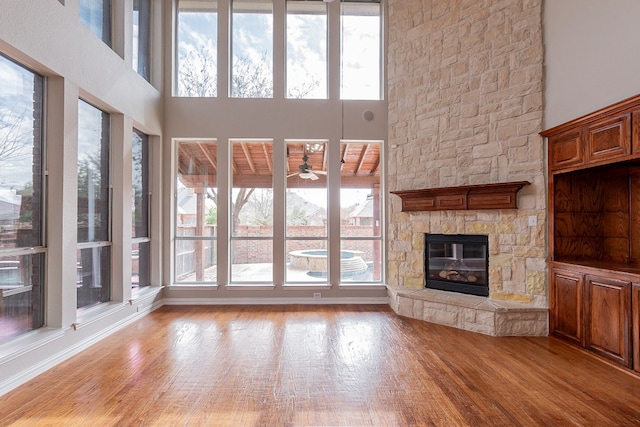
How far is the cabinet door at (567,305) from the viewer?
3.33 metres

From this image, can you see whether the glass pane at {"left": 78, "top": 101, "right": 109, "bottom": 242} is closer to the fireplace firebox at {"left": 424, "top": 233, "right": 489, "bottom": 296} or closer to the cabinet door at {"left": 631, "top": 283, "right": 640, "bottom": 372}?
the fireplace firebox at {"left": 424, "top": 233, "right": 489, "bottom": 296}

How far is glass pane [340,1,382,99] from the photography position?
207 inches

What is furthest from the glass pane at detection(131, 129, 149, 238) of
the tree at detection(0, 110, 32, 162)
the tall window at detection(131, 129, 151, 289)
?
the tree at detection(0, 110, 32, 162)

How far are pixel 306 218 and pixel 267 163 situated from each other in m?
1.12

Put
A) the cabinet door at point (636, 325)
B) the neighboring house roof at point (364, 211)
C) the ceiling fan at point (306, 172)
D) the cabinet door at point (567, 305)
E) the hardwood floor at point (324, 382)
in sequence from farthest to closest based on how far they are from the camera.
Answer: the neighboring house roof at point (364, 211), the ceiling fan at point (306, 172), the cabinet door at point (567, 305), the cabinet door at point (636, 325), the hardwood floor at point (324, 382)

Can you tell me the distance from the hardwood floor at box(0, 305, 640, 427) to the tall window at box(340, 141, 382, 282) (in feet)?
4.50

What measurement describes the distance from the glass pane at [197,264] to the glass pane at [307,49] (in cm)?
289

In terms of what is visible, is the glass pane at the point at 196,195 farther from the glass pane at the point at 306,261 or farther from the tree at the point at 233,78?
the glass pane at the point at 306,261

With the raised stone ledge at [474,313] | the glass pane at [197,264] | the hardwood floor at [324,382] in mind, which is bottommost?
the hardwood floor at [324,382]

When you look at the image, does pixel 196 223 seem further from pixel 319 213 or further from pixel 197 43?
pixel 197 43

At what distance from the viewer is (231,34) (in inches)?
207

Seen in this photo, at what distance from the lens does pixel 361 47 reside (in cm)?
529

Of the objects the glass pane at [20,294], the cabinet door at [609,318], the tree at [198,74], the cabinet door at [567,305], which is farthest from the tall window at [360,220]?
the glass pane at [20,294]

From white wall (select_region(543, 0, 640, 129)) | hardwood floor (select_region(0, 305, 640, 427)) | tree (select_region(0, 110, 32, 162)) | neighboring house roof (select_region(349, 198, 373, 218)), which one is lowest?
hardwood floor (select_region(0, 305, 640, 427))
